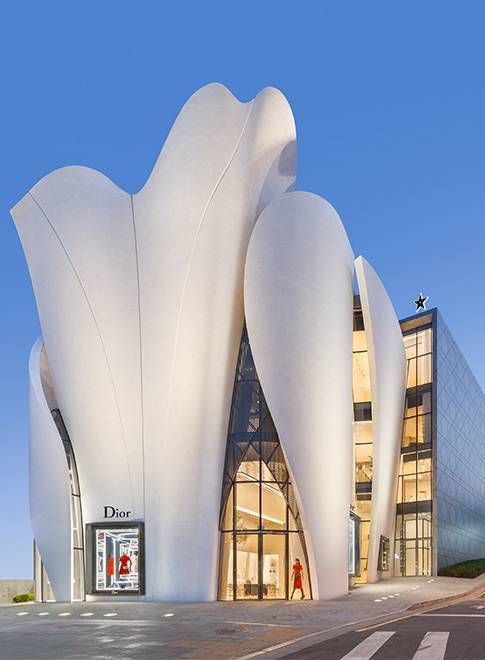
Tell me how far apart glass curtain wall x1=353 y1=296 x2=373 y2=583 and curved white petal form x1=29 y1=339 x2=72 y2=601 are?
16.6m

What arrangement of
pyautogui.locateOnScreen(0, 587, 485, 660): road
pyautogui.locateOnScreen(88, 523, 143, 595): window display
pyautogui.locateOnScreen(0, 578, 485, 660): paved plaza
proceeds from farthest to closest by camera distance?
pyautogui.locateOnScreen(88, 523, 143, 595): window display
pyautogui.locateOnScreen(0, 578, 485, 660): paved plaza
pyautogui.locateOnScreen(0, 587, 485, 660): road

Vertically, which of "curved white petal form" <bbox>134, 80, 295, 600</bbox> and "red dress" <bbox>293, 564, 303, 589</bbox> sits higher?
"curved white petal form" <bbox>134, 80, 295, 600</bbox>

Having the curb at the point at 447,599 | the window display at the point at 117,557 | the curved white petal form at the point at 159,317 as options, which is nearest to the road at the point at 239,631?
the curb at the point at 447,599

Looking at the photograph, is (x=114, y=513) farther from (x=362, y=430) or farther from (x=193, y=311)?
(x=362, y=430)

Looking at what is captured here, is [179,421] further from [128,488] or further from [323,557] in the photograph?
[323,557]

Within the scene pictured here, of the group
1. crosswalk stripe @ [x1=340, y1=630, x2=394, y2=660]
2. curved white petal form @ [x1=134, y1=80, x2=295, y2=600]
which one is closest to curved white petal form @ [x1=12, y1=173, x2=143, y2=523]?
curved white petal form @ [x1=134, y1=80, x2=295, y2=600]

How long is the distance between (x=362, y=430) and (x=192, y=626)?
24.2m

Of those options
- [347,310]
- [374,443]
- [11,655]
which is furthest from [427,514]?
[11,655]

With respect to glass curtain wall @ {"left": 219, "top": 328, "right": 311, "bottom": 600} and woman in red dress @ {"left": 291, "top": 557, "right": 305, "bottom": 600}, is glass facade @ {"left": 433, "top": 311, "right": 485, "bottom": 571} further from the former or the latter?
woman in red dress @ {"left": 291, "top": 557, "right": 305, "bottom": 600}

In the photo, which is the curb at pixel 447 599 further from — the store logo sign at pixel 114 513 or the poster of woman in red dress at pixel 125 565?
the store logo sign at pixel 114 513

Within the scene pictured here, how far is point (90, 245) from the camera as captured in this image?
102 ft

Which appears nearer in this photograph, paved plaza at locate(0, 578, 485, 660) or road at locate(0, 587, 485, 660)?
road at locate(0, 587, 485, 660)

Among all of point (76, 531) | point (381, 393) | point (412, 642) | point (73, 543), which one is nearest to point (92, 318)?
point (76, 531)

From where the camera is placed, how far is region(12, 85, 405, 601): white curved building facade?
29172 mm
